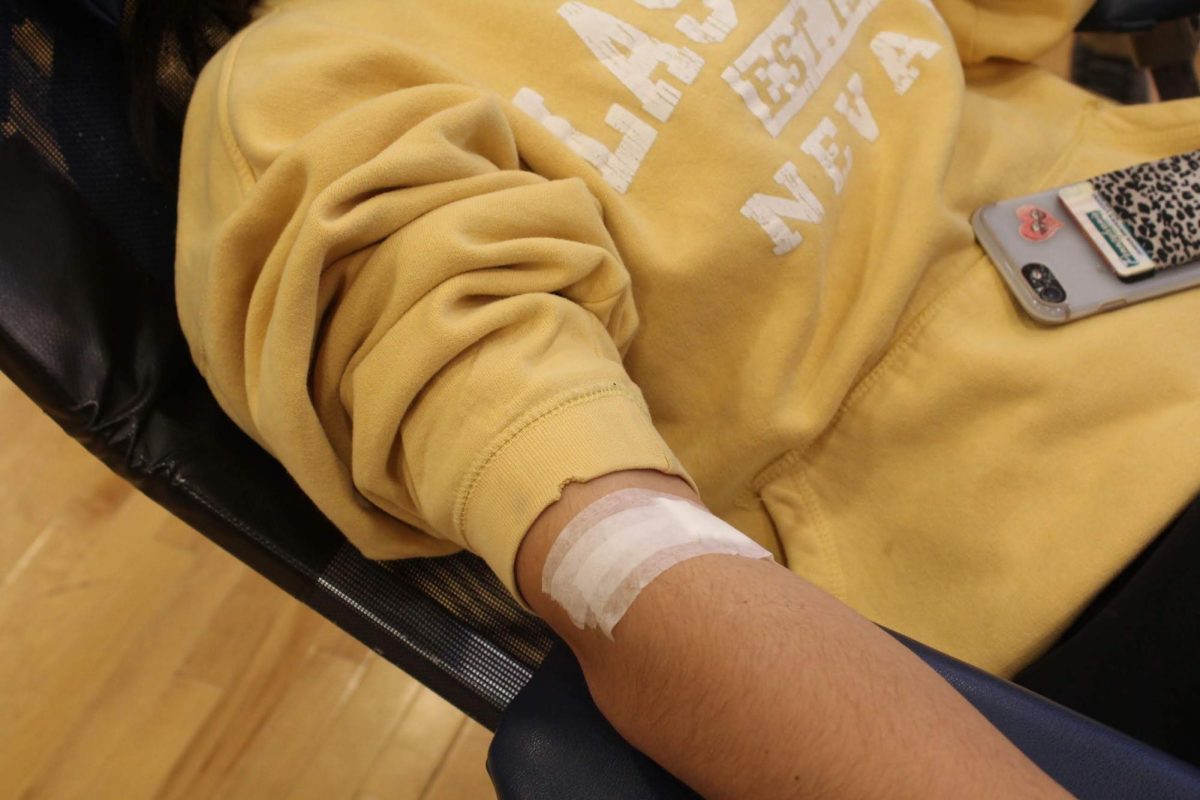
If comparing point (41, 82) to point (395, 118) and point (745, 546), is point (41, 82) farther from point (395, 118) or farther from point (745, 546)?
point (745, 546)

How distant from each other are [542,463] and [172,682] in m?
0.79

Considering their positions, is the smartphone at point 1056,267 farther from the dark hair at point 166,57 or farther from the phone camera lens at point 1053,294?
the dark hair at point 166,57

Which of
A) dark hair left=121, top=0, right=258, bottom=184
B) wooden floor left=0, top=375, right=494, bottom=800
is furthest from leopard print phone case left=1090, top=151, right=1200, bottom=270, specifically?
wooden floor left=0, top=375, right=494, bottom=800

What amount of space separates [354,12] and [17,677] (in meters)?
0.86

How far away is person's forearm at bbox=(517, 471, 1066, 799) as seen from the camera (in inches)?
15.5

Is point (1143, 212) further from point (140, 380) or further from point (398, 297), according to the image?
point (140, 380)

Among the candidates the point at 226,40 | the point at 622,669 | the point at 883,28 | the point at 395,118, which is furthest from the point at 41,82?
the point at 883,28

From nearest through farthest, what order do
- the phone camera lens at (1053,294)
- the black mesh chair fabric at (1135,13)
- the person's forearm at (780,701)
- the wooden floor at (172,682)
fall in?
the person's forearm at (780,701) → the phone camera lens at (1053,294) → the black mesh chair fabric at (1135,13) → the wooden floor at (172,682)

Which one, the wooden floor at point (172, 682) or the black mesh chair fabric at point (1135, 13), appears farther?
the wooden floor at point (172, 682)

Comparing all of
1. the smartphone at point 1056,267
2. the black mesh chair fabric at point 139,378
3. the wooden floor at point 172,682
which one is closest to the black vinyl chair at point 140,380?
the black mesh chair fabric at point 139,378

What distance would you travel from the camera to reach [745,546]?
46 cm

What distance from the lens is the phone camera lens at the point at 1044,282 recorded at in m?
0.69

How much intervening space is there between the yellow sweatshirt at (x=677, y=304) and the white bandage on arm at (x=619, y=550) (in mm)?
23

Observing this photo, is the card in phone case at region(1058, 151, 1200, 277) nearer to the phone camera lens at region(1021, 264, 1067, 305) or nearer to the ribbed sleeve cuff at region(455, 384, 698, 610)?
the phone camera lens at region(1021, 264, 1067, 305)
